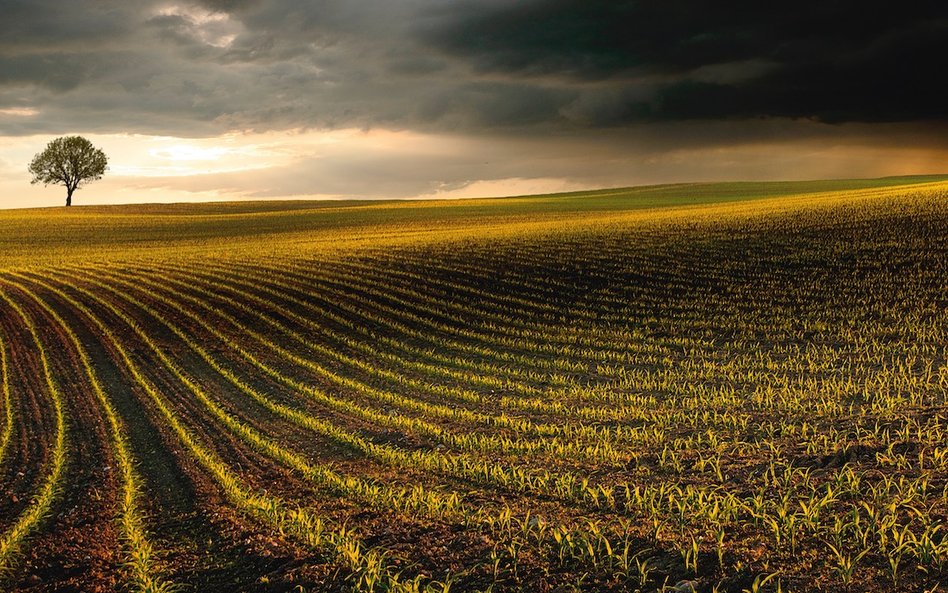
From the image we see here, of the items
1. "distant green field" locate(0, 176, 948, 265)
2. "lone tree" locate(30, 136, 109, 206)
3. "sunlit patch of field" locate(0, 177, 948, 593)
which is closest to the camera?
"sunlit patch of field" locate(0, 177, 948, 593)

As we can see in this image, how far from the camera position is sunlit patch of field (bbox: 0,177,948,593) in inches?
296

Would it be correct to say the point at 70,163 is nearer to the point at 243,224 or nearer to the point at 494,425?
the point at 243,224

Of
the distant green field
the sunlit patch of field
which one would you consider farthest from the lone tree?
the sunlit patch of field

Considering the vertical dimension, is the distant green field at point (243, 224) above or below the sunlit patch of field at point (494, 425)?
above

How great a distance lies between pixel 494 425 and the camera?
13.3m

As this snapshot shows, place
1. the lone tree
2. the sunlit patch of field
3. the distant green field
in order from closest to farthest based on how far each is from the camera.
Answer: the sunlit patch of field < the distant green field < the lone tree

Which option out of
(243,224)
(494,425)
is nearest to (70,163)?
(243,224)

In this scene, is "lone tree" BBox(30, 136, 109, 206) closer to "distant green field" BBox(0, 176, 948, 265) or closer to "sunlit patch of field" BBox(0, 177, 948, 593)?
"distant green field" BBox(0, 176, 948, 265)

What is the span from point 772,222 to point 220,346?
112 feet

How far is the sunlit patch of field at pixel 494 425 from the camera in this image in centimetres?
752

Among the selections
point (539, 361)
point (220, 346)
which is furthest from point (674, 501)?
point (220, 346)

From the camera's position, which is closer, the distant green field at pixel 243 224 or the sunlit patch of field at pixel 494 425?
the sunlit patch of field at pixel 494 425

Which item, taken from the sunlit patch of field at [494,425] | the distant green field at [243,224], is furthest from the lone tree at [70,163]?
the sunlit patch of field at [494,425]

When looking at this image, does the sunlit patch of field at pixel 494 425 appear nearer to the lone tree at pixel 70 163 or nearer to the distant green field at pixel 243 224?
the distant green field at pixel 243 224
